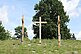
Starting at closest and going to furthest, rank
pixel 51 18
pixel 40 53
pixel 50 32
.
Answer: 1. pixel 40 53
2. pixel 50 32
3. pixel 51 18

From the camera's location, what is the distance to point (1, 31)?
7794 cm

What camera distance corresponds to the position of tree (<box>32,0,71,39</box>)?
69812 mm

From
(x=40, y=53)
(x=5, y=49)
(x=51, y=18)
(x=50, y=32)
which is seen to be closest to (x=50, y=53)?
(x=40, y=53)

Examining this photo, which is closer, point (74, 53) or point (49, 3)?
point (74, 53)

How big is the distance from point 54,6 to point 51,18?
131 inches

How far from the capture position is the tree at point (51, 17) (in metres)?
69.8

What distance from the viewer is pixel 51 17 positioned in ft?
246

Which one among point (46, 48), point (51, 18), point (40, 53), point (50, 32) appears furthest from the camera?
point (51, 18)

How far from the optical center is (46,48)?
22609 millimetres

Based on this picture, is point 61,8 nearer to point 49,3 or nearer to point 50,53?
point 49,3

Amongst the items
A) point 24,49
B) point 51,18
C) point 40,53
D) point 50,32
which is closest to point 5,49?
point 24,49

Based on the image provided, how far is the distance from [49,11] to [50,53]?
182 feet

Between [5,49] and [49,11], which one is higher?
[49,11]

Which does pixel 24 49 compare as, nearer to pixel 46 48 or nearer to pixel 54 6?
pixel 46 48
